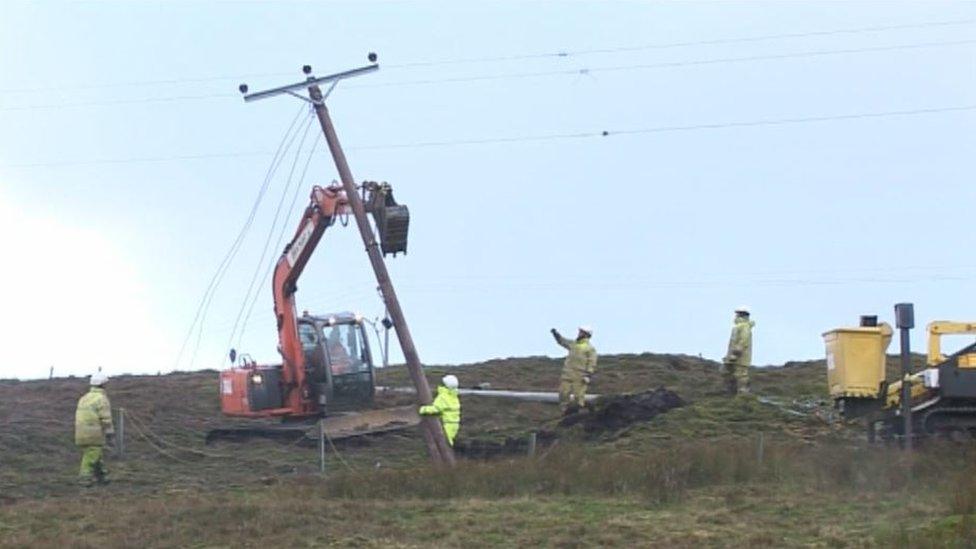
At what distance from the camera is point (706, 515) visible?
19.2 m

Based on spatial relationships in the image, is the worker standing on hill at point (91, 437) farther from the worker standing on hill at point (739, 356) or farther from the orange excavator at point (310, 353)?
the worker standing on hill at point (739, 356)

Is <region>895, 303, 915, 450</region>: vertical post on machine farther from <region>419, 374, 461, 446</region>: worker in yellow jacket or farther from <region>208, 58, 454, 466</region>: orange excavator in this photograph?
<region>208, 58, 454, 466</region>: orange excavator

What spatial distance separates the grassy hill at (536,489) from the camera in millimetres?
18406

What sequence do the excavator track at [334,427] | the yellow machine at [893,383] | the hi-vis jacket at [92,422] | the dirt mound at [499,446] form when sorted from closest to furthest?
the yellow machine at [893,383], the hi-vis jacket at [92,422], the dirt mound at [499,446], the excavator track at [334,427]

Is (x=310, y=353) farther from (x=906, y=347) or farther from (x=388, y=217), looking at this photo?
(x=906, y=347)

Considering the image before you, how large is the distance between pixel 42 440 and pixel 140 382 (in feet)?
30.1

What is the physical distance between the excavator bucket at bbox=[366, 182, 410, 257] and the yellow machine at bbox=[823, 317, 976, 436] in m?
7.31

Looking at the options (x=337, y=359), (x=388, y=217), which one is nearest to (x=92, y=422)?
(x=388, y=217)

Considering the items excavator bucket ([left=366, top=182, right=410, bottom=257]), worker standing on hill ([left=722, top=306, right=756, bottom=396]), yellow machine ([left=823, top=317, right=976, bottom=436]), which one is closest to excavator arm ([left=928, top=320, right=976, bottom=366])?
yellow machine ([left=823, top=317, right=976, bottom=436])

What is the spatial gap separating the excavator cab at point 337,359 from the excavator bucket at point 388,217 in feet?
10.0

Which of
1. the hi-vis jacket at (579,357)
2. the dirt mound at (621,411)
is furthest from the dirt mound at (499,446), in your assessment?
the hi-vis jacket at (579,357)

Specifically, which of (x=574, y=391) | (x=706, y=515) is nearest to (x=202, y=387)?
(x=574, y=391)

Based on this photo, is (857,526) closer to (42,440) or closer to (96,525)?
(96,525)

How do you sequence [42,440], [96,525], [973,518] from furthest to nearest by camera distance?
[42,440] → [96,525] → [973,518]
